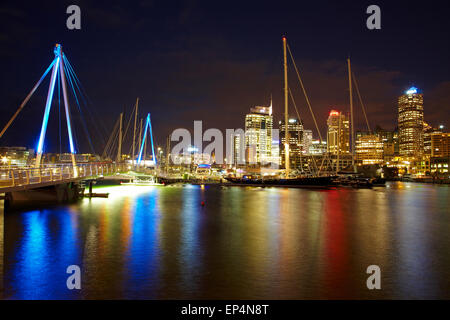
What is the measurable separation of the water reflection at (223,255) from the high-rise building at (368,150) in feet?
522

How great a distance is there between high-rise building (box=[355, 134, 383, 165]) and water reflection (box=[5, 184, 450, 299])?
159178 mm

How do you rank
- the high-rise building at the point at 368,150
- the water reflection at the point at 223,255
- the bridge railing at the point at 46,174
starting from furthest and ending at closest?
the high-rise building at the point at 368,150, the bridge railing at the point at 46,174, the water reflection at the point at 223,255

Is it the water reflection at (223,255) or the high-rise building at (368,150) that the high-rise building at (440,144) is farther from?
the water reflection at (223,255)

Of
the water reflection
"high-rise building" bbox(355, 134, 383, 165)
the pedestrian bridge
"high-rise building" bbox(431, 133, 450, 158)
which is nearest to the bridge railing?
the pedestrian bridge

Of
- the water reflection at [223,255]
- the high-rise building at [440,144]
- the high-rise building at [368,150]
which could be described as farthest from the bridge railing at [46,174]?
the high-rise building at [440,144]

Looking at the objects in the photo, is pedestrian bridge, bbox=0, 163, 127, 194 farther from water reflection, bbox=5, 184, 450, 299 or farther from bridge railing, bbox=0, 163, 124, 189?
water reflection, bbox=5, 184, 450, 299

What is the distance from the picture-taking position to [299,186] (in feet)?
187

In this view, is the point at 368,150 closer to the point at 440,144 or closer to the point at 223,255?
the point at 440,144

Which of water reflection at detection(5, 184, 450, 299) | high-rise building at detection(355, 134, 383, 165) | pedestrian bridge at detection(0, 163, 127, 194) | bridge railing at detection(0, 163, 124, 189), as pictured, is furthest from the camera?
high-rise building at detection(355, 134, 383, 165)

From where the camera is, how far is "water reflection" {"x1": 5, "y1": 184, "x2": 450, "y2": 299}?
10.2m

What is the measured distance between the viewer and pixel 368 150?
587 ft

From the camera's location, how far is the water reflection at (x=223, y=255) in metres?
10.2
